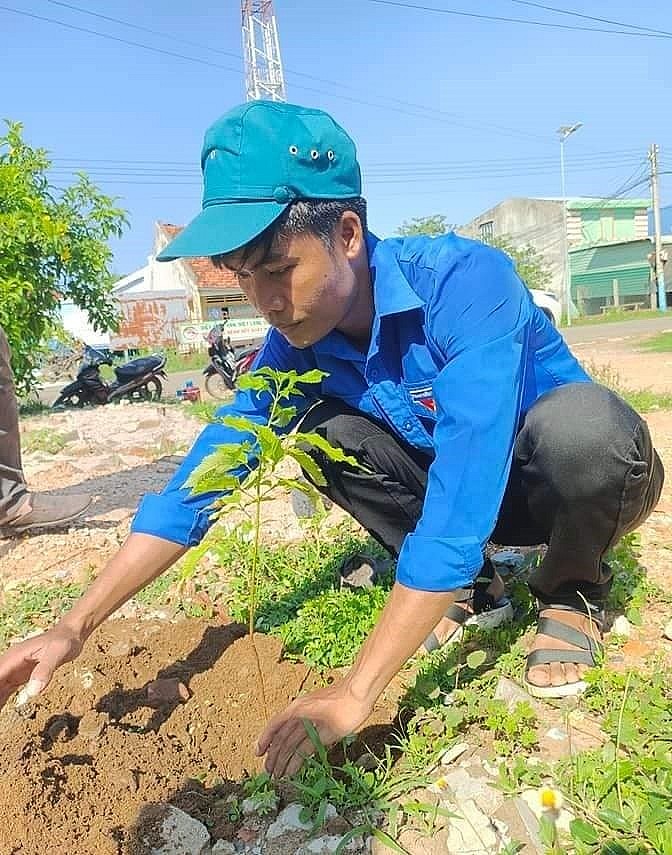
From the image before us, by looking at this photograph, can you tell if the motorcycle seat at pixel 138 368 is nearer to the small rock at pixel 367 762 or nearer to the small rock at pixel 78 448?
the small rock at pixel 78 448

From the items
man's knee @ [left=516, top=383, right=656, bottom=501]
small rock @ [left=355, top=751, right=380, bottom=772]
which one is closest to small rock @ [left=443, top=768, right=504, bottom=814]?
small rock @ [left=355, top=751, right=380, bottom=772]

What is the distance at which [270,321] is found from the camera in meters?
1.73

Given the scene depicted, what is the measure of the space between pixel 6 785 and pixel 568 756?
4.18 ft

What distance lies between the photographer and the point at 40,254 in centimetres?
813

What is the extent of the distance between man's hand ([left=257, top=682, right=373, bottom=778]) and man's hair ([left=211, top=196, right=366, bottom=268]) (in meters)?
0.93

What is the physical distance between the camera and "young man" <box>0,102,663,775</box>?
59.6 inches

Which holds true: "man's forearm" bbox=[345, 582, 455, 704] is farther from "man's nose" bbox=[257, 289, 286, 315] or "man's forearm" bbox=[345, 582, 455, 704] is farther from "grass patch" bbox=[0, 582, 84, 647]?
"grass patch" bbox=[0, 582, 84, 647]

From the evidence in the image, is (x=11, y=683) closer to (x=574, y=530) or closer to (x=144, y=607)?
(x=144, y=607)

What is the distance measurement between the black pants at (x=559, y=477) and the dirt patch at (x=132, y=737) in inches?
23.3

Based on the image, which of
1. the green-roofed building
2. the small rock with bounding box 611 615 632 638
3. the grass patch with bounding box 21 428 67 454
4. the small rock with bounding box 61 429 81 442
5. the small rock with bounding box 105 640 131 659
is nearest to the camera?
the small rock with bounding box 611 615 632 638

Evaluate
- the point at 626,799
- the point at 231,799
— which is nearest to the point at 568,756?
the point at 626,799

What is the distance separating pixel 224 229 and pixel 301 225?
0.57 ft

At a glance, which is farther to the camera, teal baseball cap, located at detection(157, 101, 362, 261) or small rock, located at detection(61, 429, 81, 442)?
small rock, located at detection(61, 429, 81, 442)

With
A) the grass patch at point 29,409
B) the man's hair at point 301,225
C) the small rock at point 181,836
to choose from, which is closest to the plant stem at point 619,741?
the small rock at point 181,836
